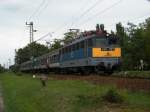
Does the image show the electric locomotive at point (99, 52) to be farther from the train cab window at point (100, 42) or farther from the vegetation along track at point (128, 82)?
the vegetation along track at point (128, 82)

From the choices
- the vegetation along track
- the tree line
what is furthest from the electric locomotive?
the tree line

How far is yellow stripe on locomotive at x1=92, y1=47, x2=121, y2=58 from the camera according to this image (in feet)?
114

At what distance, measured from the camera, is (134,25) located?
110 metres

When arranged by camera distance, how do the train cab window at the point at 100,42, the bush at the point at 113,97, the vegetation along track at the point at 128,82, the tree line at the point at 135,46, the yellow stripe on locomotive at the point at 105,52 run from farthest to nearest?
the tree line at the point at 135,46
the train cab window at the point at 100,42
the yellow stripe on locomotive at the point at 105,52
the vegetation along track at the point at 128,82
the bush at the point at 113,97

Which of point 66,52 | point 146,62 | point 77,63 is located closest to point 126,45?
point 146,62

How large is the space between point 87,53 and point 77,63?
3075mm

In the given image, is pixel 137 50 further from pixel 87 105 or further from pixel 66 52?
pixel 87 105

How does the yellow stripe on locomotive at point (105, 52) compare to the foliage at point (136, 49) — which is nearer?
the yellow stripe on locomotive at point (105, 52)

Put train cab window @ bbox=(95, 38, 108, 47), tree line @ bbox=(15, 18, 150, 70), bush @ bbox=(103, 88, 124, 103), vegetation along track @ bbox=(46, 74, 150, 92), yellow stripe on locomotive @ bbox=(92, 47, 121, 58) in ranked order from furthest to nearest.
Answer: tree line @ bbox=(15, 18, 150, 70) → train cab window @ bbox=(95, 38, 108, 47) → yellow stripe on locomotive @ bbox=(92, 47, 121, 58) → vegetation along track @ bbox=(46, 74, 150, 92) → bush @ bbox=(103, 88, 124, 103)

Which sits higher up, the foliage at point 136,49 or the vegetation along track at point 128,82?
the foliage at point 136,49

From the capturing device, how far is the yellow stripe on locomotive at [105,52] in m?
34.8

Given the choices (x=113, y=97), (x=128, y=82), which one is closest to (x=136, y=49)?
(x=128, y=82)

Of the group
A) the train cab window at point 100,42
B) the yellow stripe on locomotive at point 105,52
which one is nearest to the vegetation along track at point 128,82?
the yellow stripe on locomotive at point 105,52

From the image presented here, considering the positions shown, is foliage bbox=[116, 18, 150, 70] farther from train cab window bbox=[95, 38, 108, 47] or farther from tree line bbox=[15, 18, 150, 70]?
train cab window bbox=[95, 38, 108, 47]
